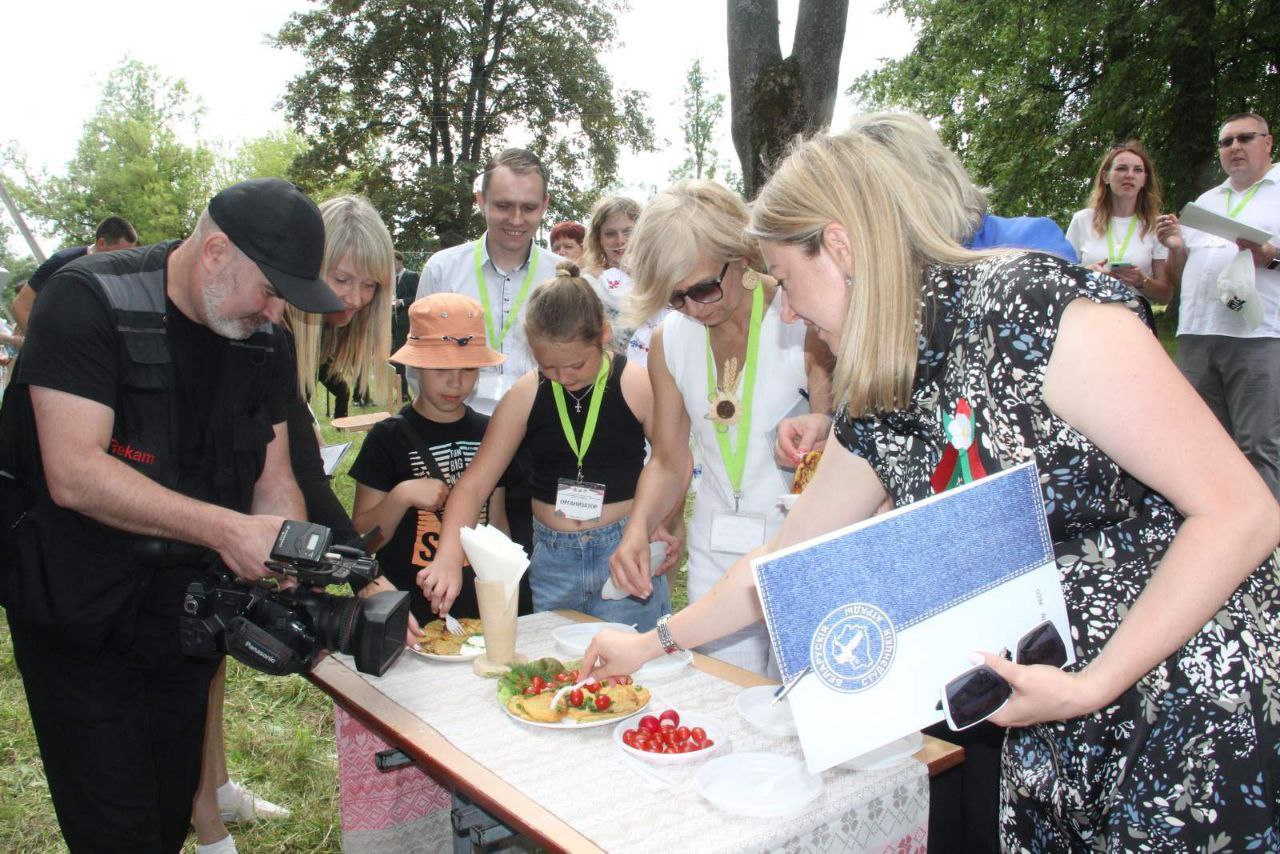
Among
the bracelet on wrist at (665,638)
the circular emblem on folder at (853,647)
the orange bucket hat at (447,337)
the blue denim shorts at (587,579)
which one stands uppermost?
the orange bucket hat at (447,337)

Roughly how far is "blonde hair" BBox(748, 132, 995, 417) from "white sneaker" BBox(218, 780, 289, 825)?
102 inches

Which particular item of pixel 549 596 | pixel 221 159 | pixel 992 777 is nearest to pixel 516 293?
pixel 549 596

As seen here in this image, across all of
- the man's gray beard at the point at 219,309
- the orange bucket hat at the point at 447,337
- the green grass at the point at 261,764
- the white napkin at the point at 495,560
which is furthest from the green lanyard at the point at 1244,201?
the green grass at the point at 261,764

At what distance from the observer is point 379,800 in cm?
231

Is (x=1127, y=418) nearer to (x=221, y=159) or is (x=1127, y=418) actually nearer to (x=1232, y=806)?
(x=1232, y=806)

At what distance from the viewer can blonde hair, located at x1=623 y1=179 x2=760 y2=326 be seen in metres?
2.37

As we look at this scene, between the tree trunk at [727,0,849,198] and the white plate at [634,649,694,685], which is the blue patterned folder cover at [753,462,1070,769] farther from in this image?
the tree trunk at [727,0,849,198]

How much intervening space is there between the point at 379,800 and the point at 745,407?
1.42 m

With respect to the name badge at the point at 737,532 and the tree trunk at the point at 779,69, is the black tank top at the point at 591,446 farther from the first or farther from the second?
the tree trunk at the point at 779,69

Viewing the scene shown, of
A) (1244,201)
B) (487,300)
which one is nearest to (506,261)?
(487,300)

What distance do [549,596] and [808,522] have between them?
4.58 ft

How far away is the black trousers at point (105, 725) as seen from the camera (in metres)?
1.87

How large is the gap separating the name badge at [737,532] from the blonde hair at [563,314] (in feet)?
2.22

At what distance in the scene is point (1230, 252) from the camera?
16.5 feet
